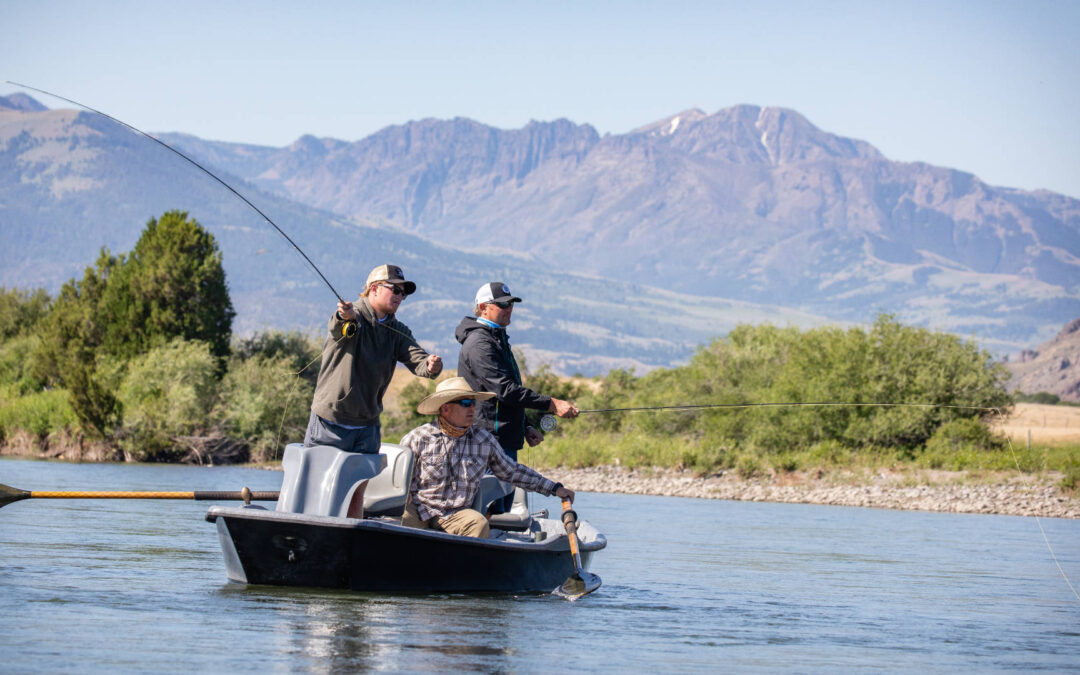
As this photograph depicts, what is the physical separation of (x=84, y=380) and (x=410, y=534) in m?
29.9

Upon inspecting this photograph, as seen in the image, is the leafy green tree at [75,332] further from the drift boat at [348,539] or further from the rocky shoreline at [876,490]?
the drift boat at [348,539]

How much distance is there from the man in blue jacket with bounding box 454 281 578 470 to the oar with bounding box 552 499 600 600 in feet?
2.01

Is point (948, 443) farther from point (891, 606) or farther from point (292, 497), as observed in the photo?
point (292, 497)

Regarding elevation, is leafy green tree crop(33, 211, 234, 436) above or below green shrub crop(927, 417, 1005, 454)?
above

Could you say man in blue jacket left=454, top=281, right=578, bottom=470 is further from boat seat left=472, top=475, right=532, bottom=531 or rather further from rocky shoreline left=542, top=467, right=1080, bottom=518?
rocky shoreline left=542, top=467, right=1080, bottom=518

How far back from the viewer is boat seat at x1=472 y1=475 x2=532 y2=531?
32.7 ft

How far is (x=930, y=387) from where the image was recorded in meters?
34.2

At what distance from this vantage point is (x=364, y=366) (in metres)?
9.11

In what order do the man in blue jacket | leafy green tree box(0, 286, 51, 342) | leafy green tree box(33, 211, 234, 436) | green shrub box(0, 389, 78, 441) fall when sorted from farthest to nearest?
leafy green tree box(0, 286, 51, 342)
leafy green tree box(33, 211, 234, 436)
green shrub box(0, 389, 78, 441)
the man in blue jacket

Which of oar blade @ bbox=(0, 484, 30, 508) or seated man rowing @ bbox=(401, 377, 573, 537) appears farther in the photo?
oar blade @ bbox=(0, 484, 30, 508)

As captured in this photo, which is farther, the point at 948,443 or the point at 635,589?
the point at 948,443

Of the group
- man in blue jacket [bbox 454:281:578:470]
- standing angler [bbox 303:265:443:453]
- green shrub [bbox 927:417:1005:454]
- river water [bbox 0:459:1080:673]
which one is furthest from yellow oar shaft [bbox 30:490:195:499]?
green shrub [bbox 927:417:1005:454]

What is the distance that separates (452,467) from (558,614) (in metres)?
1.25

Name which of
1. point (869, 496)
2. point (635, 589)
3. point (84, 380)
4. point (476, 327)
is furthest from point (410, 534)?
point (84, 380)
